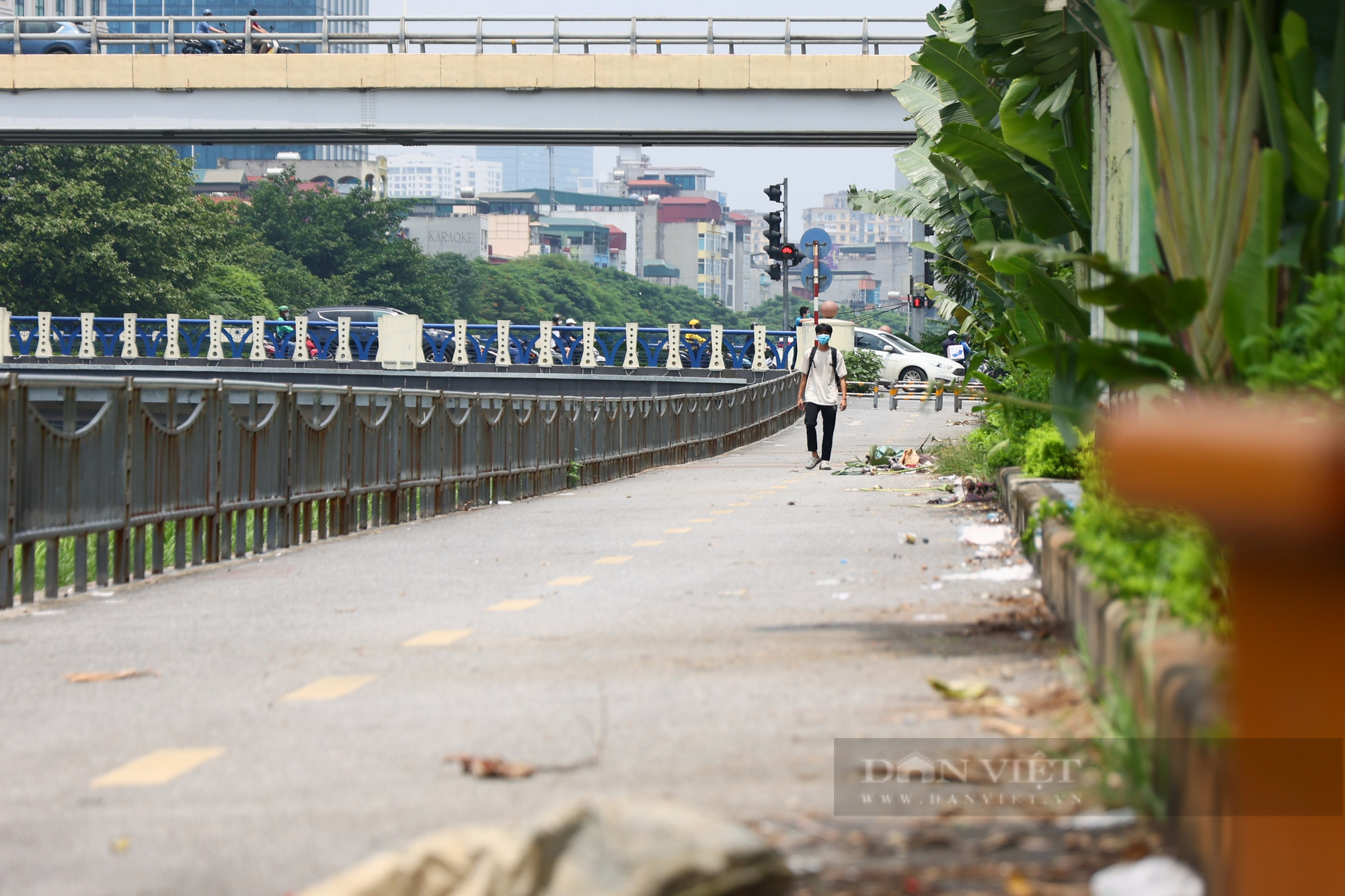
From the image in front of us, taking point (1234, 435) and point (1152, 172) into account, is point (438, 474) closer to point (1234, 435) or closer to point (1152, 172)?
point (1152, 172)

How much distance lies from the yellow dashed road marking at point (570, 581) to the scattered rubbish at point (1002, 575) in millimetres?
2171

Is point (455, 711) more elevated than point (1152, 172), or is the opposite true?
point (1152, 172)

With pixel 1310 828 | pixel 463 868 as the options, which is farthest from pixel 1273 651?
pixel 463 868

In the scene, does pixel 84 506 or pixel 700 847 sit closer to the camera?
pixel 700 847

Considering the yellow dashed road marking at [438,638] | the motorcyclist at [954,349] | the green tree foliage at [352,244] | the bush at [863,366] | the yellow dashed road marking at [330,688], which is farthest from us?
the green tree foliage at [352,244]

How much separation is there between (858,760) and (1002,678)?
4.27 ft

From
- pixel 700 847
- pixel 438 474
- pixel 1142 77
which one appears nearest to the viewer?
pixel 700 847

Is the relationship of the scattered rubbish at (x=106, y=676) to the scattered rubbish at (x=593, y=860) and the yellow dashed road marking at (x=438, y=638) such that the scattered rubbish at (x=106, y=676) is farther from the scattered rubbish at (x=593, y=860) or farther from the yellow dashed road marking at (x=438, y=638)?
the scattered rubbish at (x=593, y=860)

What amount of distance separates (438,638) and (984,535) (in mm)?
4755

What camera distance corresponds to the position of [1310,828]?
2.98 metres

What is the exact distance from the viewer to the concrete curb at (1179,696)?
133 inches

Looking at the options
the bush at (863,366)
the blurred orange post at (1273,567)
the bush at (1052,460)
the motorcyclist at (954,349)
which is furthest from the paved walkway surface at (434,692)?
the bush at (863,366)

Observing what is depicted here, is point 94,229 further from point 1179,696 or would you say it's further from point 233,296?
point 1179,696

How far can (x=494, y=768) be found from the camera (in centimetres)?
491
